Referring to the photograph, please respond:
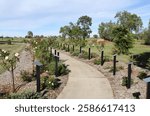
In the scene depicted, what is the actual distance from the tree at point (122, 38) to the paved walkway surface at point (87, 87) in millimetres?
4134

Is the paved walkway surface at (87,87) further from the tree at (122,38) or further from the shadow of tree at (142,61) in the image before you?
the shadow of tree at (142,61)

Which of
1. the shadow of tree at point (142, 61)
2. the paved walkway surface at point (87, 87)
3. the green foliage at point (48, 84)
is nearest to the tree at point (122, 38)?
the shadow of tree at point (142, 61)

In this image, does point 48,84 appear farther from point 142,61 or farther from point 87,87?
point 142,61

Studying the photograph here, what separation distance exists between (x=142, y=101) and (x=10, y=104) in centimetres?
506

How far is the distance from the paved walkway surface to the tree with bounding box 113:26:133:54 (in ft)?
13.6

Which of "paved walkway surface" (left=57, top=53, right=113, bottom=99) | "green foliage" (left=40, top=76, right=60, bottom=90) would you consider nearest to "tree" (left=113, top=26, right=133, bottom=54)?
"paved walkway surface" (left=57, top=53, right=113, bottom=99)

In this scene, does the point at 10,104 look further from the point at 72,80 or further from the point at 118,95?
the point at 72,80

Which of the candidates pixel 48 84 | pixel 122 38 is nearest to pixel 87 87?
pixel 48 84

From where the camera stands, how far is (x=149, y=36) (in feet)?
230

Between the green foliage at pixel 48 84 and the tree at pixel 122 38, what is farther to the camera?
the tree at pixel 122 38

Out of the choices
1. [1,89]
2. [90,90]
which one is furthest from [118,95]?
[1,89]

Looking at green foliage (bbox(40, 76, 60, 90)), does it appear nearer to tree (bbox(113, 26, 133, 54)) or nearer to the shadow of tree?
tree (bbox(113, 26, 133, 54))

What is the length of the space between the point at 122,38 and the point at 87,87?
906cm

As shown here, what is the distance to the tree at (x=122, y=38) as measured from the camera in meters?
23.0
